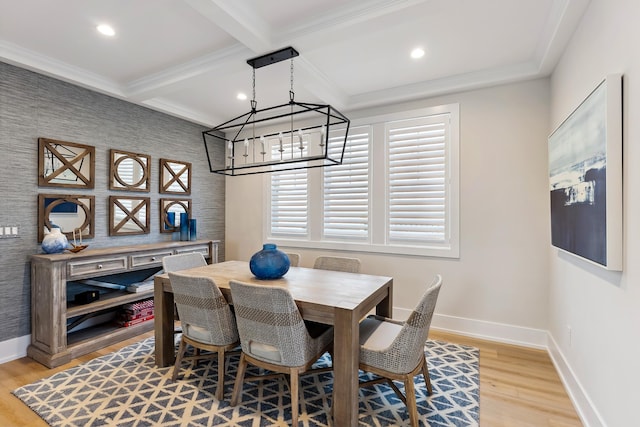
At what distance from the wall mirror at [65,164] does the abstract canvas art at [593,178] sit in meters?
4.40

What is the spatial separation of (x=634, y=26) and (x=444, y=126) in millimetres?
2062

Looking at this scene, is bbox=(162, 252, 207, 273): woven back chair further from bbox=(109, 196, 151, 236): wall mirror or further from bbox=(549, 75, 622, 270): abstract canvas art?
bbox=(549, 75, 622, 270): abstract canvas art

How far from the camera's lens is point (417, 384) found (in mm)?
2418

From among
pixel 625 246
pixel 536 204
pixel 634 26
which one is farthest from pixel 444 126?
pixel 625 246

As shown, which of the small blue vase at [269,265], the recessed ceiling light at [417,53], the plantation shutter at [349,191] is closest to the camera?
the small blue vase at [269,265]

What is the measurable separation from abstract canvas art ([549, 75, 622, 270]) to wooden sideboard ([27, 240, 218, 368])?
397cm

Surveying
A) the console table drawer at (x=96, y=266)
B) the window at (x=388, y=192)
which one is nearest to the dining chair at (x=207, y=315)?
the console table drawer at (x=96, y=266)

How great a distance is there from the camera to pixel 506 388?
236 cm

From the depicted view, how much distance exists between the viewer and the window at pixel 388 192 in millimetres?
3486

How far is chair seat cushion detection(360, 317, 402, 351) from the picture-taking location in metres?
2.02

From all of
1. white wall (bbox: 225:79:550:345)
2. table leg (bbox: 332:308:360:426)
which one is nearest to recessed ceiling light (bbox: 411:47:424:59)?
white wall (bbox: 225:79:550:345)

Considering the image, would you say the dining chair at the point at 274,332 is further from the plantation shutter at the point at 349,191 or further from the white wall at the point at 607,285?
the plantation shutter at the point at 349,191

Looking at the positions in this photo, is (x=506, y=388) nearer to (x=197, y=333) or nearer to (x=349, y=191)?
(x=197, y=333)

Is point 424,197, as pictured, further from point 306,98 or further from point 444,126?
point 306,98
